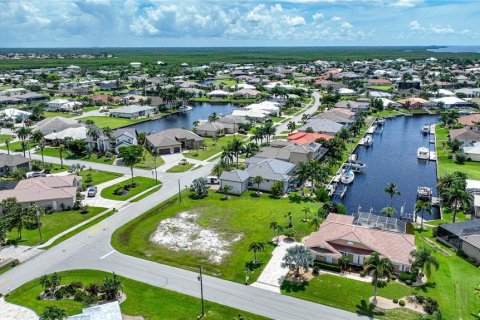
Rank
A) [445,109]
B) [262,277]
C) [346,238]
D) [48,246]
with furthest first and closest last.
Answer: [445,109]
[48,246]
[346,238]
[262,277]

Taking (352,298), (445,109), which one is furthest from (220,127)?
(445,109)

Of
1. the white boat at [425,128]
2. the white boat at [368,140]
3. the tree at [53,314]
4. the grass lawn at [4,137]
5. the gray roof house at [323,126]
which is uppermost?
the gray roof house at [323,126]

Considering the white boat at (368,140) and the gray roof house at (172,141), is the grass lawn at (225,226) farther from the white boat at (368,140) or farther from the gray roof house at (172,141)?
the white boat at (368,140)

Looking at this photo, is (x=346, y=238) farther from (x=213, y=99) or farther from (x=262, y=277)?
(x=213, y=99)

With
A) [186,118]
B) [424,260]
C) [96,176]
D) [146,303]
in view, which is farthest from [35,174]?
[186,118]

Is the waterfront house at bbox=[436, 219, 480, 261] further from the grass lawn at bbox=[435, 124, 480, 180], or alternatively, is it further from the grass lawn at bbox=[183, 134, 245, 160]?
the grass lawn at bbox=[183, 134, 245, 160]

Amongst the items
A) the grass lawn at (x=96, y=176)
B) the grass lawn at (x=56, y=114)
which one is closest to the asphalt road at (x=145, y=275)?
the grass lawn at (x=96, y=176)
